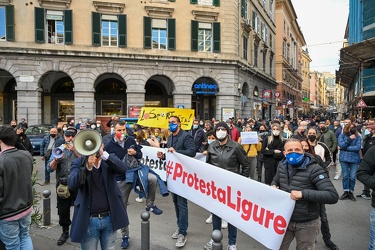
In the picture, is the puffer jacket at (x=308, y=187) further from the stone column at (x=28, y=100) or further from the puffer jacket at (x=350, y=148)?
the stone column at (x=28, y=100)

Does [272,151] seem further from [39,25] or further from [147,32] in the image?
[39,25]

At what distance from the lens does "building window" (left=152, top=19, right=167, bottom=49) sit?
22731 mm

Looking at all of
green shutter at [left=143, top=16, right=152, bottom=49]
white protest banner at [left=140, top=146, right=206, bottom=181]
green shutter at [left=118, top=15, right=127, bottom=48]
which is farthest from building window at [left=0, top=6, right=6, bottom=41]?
white protest banner at [left=140, top=146, right=206, bottom=181]

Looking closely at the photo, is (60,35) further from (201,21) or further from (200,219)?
(200,219)

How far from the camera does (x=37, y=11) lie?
66.2 ft

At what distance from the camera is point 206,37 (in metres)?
23.8

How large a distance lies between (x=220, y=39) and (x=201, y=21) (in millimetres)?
2115

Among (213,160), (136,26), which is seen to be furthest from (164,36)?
(213,160)

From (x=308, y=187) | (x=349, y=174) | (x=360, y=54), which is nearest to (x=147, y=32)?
(x=360, y=54)

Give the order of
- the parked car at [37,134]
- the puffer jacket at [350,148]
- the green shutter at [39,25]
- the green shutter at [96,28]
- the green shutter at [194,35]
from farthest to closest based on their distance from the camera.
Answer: the green shutter at [194,35], the green shutter at [96,28], the green shutter at [39,25], the parked car at [37,134], the puffer jacket at [350,148]

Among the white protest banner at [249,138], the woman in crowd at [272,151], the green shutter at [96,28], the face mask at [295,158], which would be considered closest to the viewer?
the face mask at [295,158]

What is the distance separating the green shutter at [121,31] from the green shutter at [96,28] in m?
1.44

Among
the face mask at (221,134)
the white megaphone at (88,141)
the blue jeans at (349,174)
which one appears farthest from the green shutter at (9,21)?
the blue jeans at (349,174)

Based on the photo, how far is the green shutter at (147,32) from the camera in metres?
22.1
